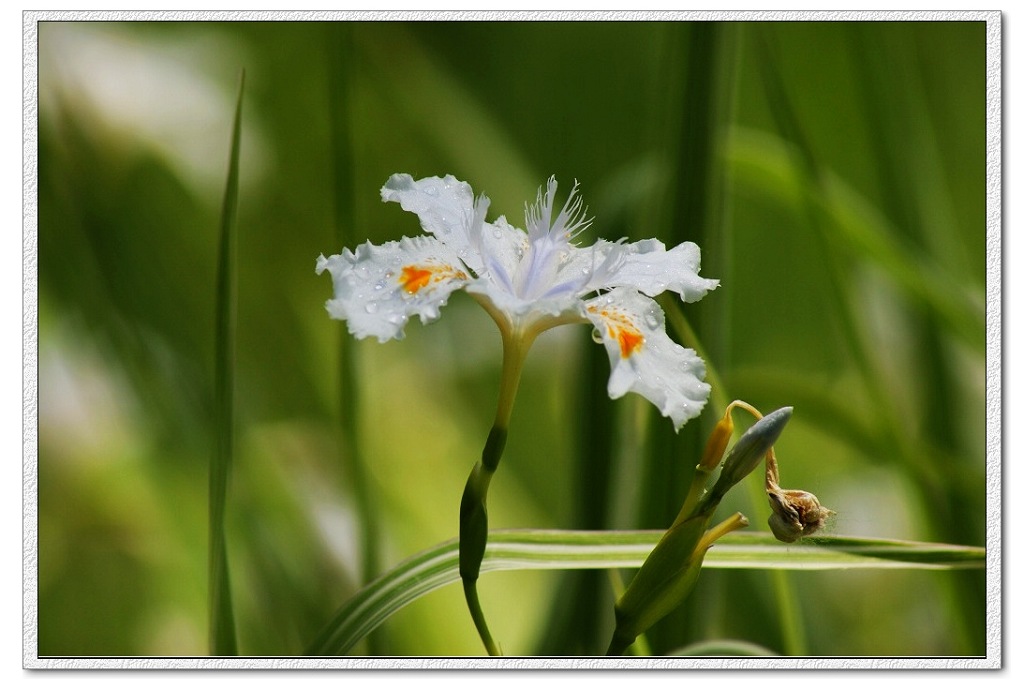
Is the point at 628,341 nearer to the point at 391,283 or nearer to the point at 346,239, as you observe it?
the point at 391,283

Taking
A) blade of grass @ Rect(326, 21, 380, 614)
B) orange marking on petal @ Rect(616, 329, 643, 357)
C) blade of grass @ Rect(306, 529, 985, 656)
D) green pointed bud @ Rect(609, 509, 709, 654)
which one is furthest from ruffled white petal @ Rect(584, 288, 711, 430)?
blade of grass @ Rect(326, 21, 380, 614)

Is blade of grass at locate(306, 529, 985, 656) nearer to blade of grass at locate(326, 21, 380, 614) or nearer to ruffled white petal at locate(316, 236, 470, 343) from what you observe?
blade of grass at locate(326, 21, 380, 614)

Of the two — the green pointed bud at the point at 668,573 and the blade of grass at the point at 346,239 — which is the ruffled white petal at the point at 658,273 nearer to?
the green pointed bud at the point at 668,573

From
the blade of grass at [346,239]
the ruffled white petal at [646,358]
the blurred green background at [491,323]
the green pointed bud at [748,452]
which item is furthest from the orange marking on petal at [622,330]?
the blade of grass at [346,239]

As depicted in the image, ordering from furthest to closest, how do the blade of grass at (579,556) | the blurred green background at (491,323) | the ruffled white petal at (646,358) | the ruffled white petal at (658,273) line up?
1. the blurred green background at (491,323)
2. the blade of grass at (579,556)
3. the ruffled white petal at (658,273)
4. the ruffled white petal at (646,358)
